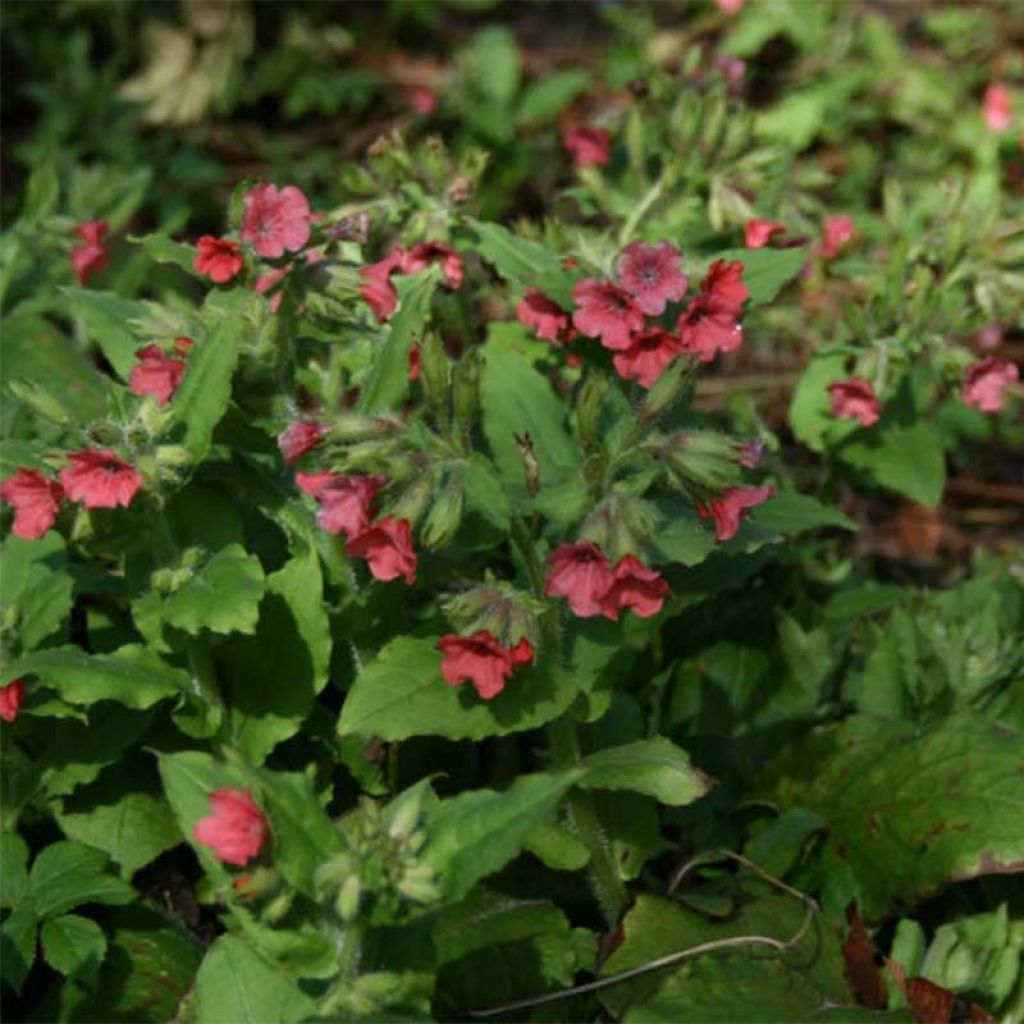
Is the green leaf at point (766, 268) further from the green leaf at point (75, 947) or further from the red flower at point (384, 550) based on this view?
the green leaf at point (75, 947)

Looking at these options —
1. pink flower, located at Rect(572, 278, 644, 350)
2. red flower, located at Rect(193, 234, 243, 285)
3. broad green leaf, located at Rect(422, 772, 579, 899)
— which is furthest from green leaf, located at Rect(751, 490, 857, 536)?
red flower, located at Rect(193, 234, 243, 285)

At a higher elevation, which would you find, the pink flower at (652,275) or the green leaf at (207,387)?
Result: the pink flower at (652,275)

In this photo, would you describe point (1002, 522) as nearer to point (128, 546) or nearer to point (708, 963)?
point (708, 963)

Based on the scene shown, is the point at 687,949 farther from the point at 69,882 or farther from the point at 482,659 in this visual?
the point at 69,882

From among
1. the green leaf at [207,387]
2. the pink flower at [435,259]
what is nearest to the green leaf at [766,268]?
the pink flower at [435,259]

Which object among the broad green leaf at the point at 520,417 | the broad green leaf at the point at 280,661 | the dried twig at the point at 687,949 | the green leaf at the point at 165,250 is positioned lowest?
the dried twig at the point at 687,949

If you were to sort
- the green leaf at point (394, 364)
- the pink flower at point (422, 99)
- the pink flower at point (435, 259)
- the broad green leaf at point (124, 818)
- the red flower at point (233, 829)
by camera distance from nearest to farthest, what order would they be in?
the red flower at point (233, 829)
the green leaf at point (394, 364)
the broad green leaf at point (124, 818)
the pink flower at point (435, 259)
the pink flower at point (422, 99)

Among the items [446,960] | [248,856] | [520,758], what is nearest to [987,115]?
[520,758]
